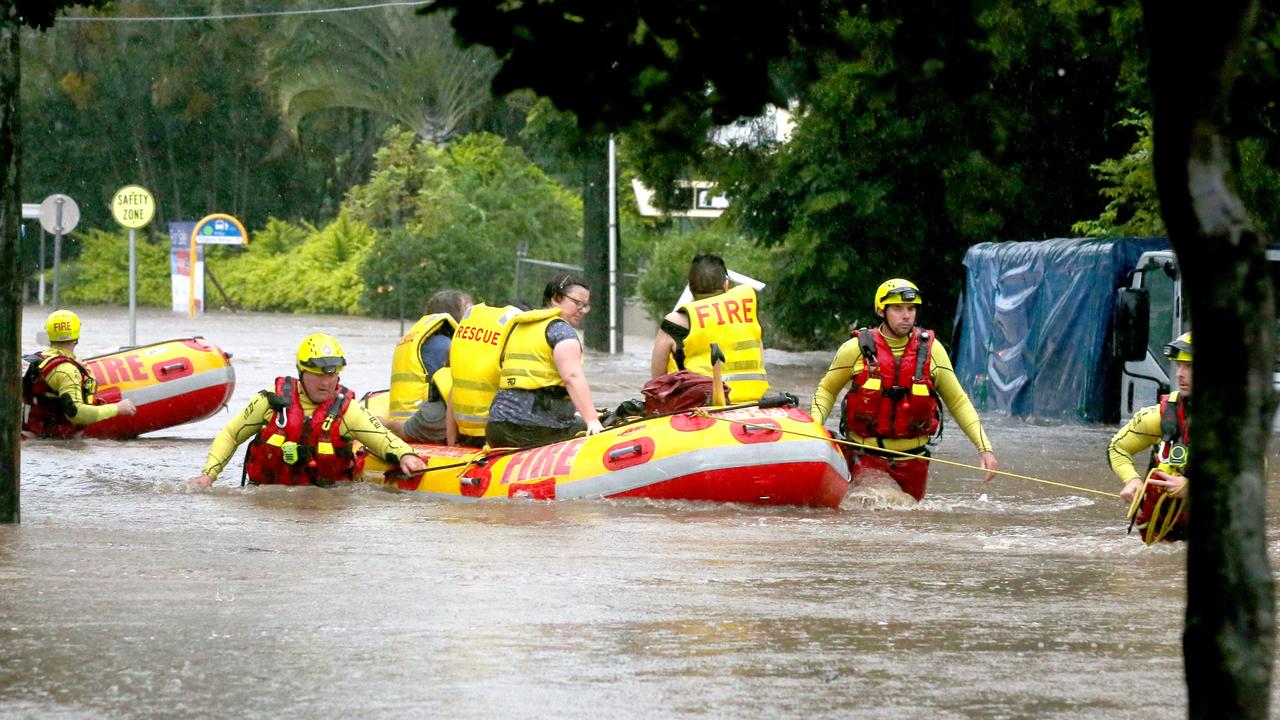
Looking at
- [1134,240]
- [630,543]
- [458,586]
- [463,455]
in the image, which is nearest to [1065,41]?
[1134,240]

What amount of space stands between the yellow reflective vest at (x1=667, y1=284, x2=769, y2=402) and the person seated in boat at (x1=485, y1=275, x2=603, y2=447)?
2.11ft

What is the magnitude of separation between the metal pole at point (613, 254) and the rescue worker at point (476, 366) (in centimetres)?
1804

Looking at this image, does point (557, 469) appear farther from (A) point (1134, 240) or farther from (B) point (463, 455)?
(A) point (1134, 240)

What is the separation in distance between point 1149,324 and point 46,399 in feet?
29.2

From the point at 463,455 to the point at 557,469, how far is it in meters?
0.83

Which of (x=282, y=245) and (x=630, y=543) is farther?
(x=282, y=245)

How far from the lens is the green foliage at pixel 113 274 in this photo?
173 feet

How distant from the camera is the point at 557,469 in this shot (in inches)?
431

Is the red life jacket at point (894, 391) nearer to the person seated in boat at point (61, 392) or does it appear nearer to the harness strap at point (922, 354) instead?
the harness strap at point (922, 354)

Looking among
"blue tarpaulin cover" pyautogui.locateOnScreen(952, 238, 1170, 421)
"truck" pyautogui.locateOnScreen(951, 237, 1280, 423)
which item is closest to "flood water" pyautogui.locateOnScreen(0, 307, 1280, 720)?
"truck" pyautogui.locateOnScreen(951, 237, 1280, 423)

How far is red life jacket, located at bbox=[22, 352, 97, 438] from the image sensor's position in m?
14.8

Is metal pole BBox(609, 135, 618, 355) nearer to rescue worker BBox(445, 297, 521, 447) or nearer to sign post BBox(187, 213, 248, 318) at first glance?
sign post BBox(187, 213, 248, 318)

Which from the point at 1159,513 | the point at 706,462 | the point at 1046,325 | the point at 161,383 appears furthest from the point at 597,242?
the point at 1159,513

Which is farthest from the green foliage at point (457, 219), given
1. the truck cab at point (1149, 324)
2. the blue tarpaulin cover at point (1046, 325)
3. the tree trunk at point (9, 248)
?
the tree trunk at point (9, 248)
